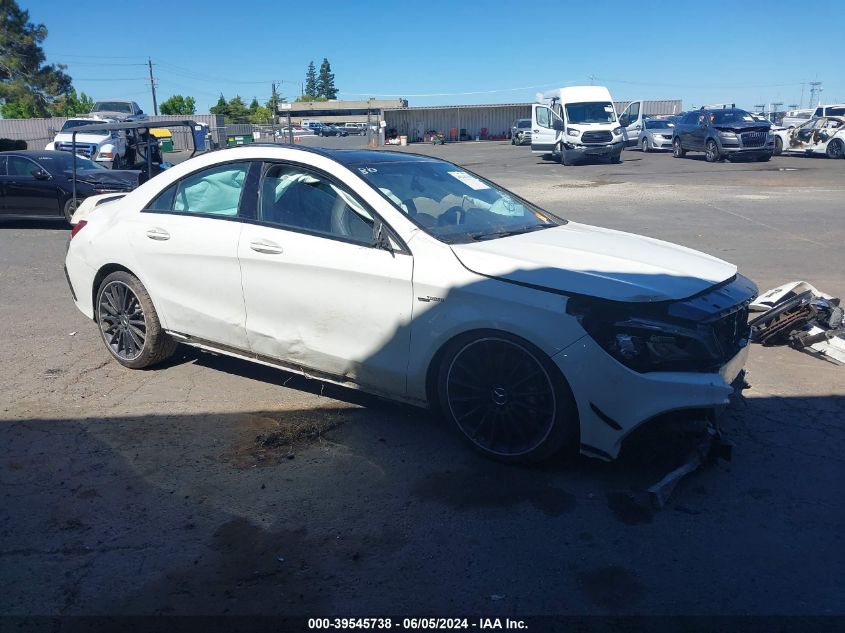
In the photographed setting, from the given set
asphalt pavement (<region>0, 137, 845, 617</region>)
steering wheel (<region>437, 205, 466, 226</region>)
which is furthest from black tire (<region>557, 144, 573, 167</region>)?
steering wheel (<region>437, 205, 466, 226</region>)

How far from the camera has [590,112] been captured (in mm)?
28531

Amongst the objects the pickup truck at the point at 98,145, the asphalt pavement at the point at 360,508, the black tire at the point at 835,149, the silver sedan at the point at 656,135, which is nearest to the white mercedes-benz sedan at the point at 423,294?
the asphalt pavement at the point at 360,508

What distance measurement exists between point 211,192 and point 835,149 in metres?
28.2

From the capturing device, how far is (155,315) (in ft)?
17.8

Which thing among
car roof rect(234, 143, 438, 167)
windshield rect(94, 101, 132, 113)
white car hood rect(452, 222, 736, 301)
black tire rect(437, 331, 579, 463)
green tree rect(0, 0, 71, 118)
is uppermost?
green tree rect(0, 0, 71, 118)

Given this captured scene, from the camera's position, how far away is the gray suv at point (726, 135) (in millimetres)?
26562

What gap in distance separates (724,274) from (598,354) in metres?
1.19

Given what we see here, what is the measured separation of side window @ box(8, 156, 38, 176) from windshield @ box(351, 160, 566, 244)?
11566 mm

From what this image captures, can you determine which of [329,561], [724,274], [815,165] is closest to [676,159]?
[815,165]

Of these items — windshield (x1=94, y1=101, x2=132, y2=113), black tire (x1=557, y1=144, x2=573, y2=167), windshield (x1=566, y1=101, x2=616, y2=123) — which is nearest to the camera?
windshield (x1=566, y1=101, x2=616, y2=123)

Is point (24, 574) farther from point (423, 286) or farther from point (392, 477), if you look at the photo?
point (423, 286)

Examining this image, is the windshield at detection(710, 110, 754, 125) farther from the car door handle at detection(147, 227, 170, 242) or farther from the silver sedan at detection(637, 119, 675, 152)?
the car door handle at detection(147, 227, 170, 242)

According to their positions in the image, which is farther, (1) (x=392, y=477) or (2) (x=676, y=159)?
(2) (x=676, y=159)

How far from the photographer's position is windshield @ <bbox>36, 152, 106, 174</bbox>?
1423cm
